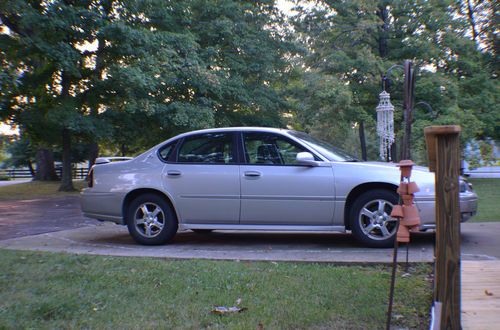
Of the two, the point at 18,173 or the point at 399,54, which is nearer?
the point at 399,54

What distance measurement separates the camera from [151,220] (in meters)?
6.98

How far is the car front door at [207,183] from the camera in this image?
6.77 m

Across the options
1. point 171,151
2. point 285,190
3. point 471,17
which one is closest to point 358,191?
point 285,190

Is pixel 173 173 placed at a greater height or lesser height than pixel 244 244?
greater

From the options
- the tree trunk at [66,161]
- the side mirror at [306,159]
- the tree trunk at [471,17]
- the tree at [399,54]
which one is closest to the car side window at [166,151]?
the side mirror at [306,159]

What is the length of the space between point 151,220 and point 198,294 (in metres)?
2.80

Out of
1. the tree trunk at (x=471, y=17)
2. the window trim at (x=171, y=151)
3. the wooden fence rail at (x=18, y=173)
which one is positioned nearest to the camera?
the window trim at (x=171, y=151)

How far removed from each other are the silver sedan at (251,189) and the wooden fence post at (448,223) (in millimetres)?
3361

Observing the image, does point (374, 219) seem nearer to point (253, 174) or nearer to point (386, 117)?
point (253, 174)

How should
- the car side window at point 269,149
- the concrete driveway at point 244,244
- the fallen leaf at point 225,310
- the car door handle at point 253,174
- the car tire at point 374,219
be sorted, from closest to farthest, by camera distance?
the fallen leaf at point 225,310 < the concrete driveway at point 244,244 < the car tire at point 374,219 < the car door handle at point 253,174 < the car side window at point 269,149

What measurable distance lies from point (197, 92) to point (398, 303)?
1907 cm

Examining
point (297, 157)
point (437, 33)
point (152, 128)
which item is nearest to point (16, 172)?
point (152, 128)

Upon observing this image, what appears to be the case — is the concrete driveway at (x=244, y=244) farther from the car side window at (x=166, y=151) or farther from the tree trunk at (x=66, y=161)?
the tree trunk at (x=66, y=161)

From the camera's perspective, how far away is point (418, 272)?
5.07 metres
